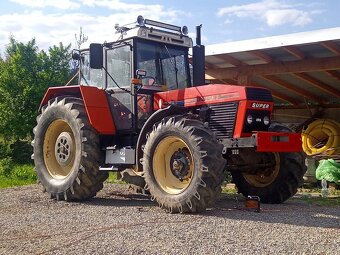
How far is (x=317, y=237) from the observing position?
5508mm

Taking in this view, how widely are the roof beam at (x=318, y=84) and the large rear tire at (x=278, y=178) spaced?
5.37m

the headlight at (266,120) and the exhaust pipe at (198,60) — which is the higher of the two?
the exhaust pipe at (198,60)

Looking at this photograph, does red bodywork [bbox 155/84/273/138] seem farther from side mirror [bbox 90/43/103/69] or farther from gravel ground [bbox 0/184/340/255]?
gravel ground [bbox 0/184/340/255]

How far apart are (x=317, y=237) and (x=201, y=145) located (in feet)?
6.47

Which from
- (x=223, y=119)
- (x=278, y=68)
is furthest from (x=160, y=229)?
(x=278, y=68)

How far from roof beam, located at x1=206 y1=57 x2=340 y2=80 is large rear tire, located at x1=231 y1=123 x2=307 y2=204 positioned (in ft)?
12.7

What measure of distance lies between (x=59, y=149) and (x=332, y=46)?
18.9 feet

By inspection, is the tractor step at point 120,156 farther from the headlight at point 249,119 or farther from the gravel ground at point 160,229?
the headlight at point 249,119

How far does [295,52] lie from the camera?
437 inches

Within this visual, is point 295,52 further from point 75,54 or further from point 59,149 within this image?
point 59,149

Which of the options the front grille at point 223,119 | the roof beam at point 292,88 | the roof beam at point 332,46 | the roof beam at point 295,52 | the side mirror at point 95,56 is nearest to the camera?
the front grille at point 223,119

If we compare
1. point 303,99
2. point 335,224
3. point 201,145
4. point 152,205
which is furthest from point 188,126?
point 303,99

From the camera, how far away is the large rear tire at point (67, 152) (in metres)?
8.35

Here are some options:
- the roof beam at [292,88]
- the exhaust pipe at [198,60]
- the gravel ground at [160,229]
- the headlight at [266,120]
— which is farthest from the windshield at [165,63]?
the roof beam at [292,88]
